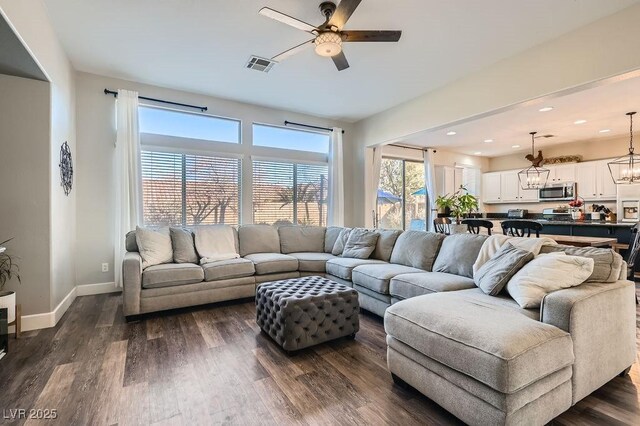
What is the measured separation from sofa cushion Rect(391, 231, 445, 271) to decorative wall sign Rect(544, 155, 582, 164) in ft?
18.9

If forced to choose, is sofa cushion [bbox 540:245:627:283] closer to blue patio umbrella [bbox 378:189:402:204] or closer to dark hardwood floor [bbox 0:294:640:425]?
dark hardwood floor [bbox 0:294:640:425]

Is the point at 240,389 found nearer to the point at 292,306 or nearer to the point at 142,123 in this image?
the point at 292,306

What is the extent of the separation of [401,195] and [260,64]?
14.7 feet

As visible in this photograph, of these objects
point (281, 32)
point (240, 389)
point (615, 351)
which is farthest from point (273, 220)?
point (615, 351)

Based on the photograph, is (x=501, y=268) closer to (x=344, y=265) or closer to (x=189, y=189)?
(x=344, y=265)

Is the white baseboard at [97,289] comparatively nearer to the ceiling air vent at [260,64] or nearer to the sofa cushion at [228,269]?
the sofa cushion at [228,269]

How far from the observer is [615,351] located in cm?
192

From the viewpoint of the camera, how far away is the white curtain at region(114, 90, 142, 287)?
159 inches

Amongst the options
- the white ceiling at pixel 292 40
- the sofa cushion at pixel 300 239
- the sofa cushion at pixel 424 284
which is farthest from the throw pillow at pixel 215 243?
the sofa cushion at pixel 424 284

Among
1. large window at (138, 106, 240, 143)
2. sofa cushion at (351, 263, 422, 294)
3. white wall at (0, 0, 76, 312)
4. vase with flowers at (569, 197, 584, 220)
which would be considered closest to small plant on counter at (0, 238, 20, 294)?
white wall at (0, 0, 76, 312)

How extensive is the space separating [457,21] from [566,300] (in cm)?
255

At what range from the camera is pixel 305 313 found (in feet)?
8.00

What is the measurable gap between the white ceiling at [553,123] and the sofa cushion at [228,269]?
3.40 metres

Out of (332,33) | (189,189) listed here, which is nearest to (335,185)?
(189,189)
